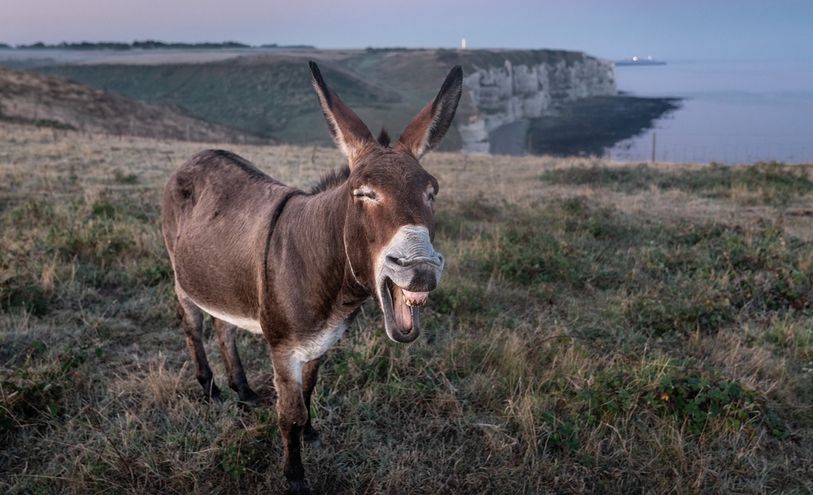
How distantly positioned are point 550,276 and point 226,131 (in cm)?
4836

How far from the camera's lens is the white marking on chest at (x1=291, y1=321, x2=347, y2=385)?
2984 mm

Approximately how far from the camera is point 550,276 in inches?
269

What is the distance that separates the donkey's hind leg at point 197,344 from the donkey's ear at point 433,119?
98.2 inches

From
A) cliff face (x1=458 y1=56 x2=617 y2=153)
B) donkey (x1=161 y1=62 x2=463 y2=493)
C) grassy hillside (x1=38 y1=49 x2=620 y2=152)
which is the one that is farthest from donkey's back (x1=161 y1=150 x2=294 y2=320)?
cliff face (x1=458 y1=56 x2=617 y2=153)

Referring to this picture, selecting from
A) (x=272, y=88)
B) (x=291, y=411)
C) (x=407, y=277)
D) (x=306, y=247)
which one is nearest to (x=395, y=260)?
(x=407, y=277)

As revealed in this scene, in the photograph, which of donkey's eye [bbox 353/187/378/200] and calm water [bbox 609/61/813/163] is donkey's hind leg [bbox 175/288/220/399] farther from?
calm water [bbox 609/61/813/163]

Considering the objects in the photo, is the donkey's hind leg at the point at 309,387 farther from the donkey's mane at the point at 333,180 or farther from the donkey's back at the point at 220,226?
the donkey's mane at the point at 333,180

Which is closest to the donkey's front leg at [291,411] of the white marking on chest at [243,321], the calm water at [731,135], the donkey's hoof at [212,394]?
the white marking on chest at [243,321]

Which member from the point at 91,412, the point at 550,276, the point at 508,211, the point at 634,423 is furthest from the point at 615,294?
the point at 91,412

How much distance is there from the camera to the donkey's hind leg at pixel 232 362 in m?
4.26

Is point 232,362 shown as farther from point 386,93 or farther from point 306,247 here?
point 386,93

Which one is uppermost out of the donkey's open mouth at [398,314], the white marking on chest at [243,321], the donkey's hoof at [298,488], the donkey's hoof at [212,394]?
the donkey's open mouth at [398,314]

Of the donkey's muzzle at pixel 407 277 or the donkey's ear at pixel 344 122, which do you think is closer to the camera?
the donkey's muzzle at pixel 407 277

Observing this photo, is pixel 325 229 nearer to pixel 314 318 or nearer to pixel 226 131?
pixel 314 318
